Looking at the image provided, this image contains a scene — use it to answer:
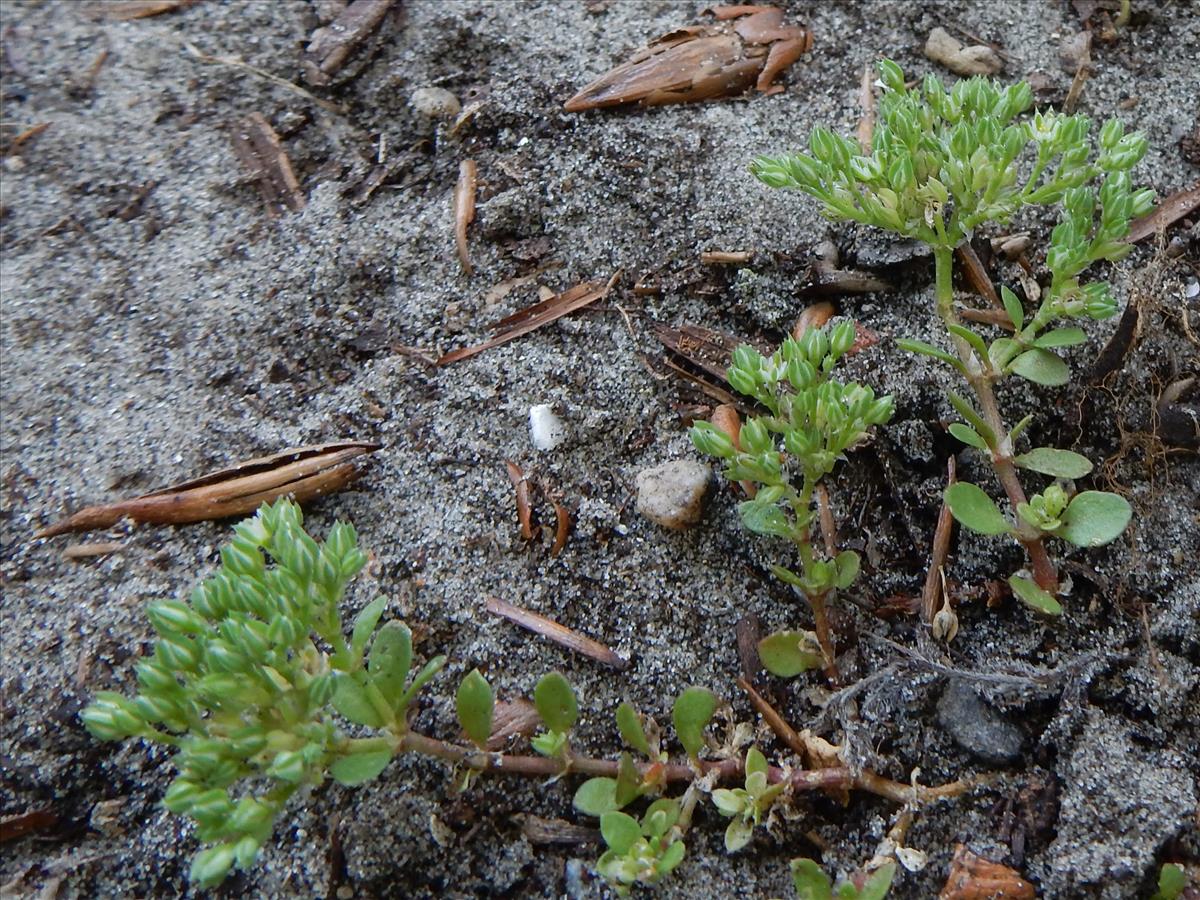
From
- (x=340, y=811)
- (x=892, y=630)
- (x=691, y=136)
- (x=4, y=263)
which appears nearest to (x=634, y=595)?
(x=892, y=630)

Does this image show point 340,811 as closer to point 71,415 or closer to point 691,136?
point 71,415

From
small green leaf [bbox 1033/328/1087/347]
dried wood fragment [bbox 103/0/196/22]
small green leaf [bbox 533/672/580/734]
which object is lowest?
small green leaf [bbox 533/672/580/734]

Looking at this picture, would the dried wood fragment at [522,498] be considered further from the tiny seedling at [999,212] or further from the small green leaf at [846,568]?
the tiny seedling at [999,212]

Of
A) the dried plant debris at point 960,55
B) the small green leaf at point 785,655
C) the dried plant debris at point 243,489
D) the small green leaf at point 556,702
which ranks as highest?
the dried plant debris at point 960,55

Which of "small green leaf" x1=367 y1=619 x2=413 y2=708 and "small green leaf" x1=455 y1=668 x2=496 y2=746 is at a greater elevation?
"small green leaf" x1=367 y1=619 x2=413 y2=708

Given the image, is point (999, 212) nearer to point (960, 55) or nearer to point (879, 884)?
point (960, 55)

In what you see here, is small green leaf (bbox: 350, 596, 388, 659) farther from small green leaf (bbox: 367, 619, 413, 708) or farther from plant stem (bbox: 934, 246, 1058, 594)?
plant stem (bbox: 934, 246, 1058, 594)

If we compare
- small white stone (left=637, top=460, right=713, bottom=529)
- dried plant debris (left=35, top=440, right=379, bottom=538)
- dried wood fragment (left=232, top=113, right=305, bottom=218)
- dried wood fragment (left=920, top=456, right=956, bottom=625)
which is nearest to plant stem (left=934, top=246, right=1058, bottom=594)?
dried wood fragment (left=920, top=456, right=956, bottom=625)

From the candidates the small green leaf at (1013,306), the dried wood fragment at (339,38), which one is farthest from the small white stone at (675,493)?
the dried wood fragment at (339,38)
